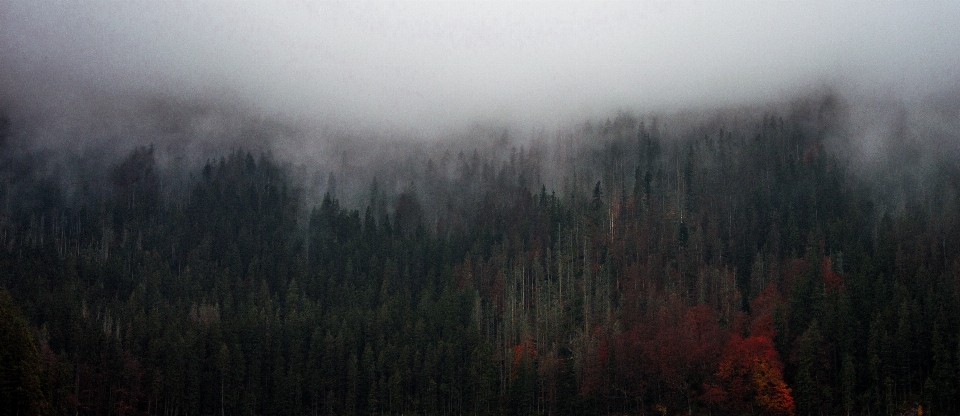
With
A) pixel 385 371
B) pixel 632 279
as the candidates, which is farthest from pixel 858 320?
pixel 385 371

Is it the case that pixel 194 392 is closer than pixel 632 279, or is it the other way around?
pixel 194 392

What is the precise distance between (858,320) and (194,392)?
105 meters

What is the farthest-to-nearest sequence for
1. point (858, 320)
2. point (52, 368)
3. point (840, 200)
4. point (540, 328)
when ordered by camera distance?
point (840, 200) → point (540, 328) → point (858, 320) → point (52, 368)

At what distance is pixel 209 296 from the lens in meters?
195

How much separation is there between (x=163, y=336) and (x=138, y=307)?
925 inches

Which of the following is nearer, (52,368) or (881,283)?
(52,368)

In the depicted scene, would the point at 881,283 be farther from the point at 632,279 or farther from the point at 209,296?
the point at 209,296

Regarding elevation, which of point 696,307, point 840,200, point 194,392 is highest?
point 840,200

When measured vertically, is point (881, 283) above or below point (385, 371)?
above

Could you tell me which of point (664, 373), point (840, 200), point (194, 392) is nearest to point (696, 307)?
point (664, 373)

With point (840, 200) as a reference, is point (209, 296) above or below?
below

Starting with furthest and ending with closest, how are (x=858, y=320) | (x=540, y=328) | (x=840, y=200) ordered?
(x=840, y=200)
(x=540, y=328)
(x=858, y=320)

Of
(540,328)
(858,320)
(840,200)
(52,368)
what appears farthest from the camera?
(840,200)

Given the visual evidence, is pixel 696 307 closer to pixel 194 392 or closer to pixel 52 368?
pixel 194 392
